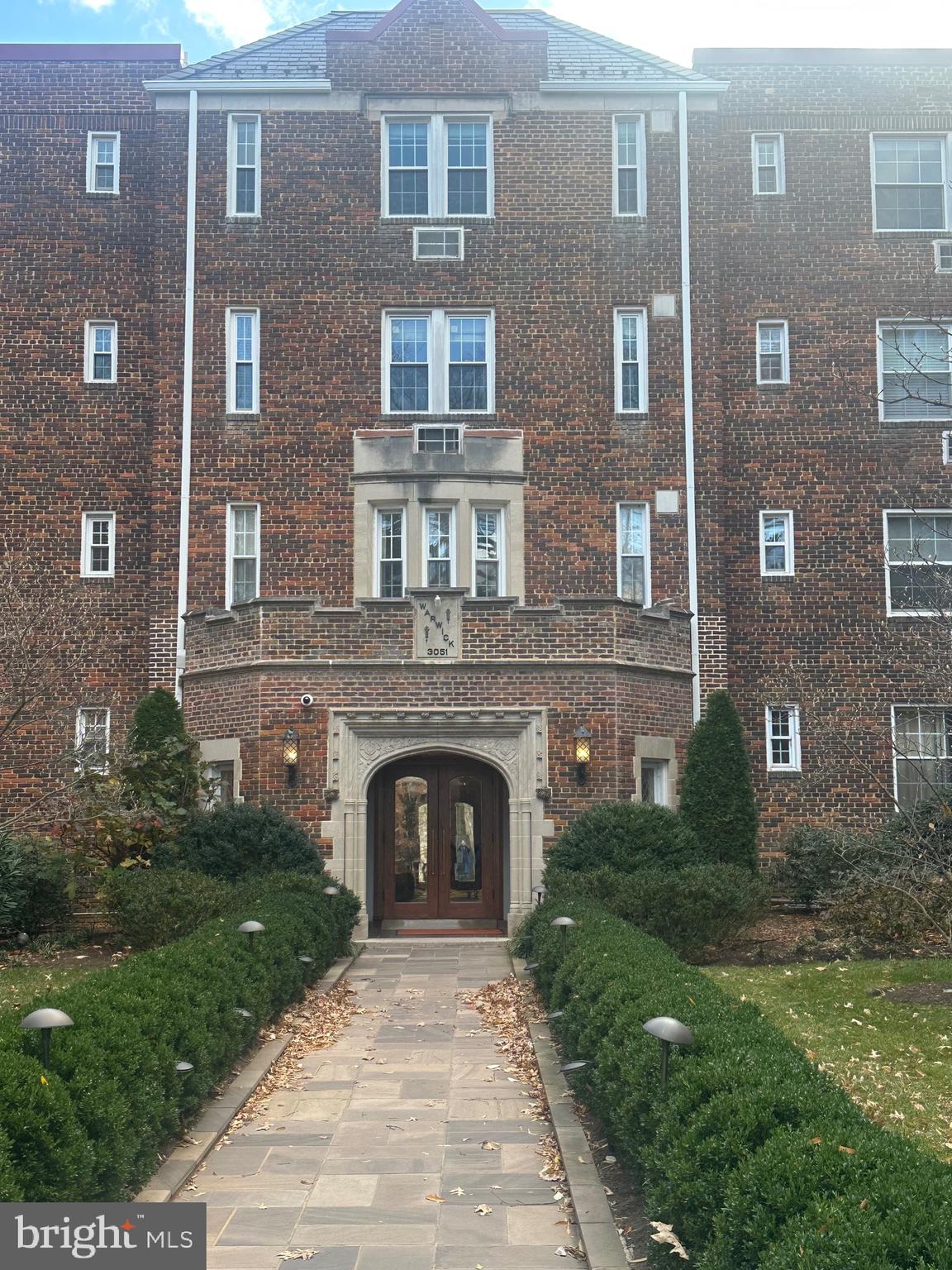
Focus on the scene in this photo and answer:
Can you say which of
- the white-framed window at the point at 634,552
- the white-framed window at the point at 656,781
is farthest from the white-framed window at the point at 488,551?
the white-framed window at the point at 656,781

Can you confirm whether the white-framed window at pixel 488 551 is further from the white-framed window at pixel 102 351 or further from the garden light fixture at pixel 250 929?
the garden light fixture at pixel 250 929

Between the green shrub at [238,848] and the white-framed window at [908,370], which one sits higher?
the white-framed window at [908,370]

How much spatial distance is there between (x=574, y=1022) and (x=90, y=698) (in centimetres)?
1481

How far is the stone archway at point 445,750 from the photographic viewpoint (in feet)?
62.5

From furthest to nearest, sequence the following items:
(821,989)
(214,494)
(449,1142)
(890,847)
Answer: (214,494), (890,847), (821,989), (449,1142)

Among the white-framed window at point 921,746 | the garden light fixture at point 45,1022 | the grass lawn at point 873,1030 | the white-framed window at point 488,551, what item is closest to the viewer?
the garden light fixture at point 45,1022

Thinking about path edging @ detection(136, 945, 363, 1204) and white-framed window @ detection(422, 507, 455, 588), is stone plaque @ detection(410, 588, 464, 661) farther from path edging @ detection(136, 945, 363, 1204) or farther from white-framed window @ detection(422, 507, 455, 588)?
path edging @ detection(136, 945, 363, 1204)

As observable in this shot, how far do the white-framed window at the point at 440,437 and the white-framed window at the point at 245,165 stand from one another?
4.73 meters

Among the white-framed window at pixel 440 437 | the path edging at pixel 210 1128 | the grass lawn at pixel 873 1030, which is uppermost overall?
the white-framed window at pixel 440 437

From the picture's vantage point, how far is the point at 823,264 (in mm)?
24125

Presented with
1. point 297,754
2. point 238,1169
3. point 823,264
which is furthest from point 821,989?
point 823,264

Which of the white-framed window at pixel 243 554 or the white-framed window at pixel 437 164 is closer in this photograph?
the white-framed window at pixel 243 554

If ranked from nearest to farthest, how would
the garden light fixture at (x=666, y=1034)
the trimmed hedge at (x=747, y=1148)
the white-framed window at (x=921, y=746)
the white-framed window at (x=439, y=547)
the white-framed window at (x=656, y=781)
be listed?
the trimmed hedge at (x=747, y=1148)
the garden light fixture at (x=666, y=1034)
the white-framed window at (x=656, y=781)
the white-framed window at (x=439, y=547)
the white-framed window at (x=921, y=746)

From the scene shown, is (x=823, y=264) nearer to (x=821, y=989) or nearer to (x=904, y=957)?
(x=904, y=957)
